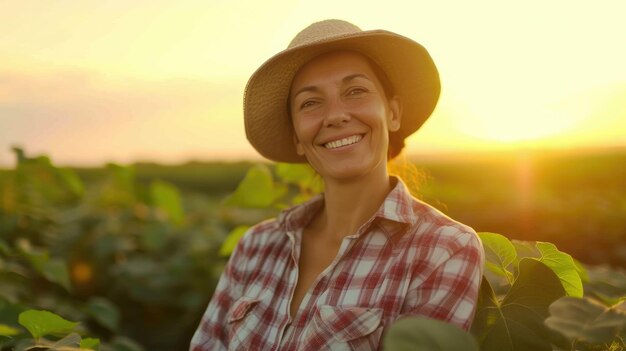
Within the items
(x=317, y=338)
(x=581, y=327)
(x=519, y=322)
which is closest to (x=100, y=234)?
(x=317, y=338)

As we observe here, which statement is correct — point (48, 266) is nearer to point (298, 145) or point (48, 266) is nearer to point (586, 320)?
point (298, 145)

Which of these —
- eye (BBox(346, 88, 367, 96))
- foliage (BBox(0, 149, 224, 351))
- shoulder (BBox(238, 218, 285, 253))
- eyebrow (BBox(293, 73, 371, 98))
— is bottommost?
foliage (BBox(0, 149, 224, 351))

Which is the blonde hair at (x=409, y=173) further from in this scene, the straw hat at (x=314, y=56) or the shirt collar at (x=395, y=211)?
the shirt collar at (x=395, y=211)

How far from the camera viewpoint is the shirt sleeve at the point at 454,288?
1.97m

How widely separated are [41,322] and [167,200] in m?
3.07

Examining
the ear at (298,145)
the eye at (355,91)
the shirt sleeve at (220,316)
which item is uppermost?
the eye at (355,91)

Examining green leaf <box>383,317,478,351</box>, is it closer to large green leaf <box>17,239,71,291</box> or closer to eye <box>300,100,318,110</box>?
eye <box>300,100,318,110</box>

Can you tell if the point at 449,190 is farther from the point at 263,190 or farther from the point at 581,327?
the point at 581,327

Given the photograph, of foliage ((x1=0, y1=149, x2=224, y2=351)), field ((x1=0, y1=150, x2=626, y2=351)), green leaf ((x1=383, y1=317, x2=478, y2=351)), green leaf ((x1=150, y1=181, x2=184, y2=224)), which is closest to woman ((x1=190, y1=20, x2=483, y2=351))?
field ((x1=0, y1=150, x2=626, y2=351))

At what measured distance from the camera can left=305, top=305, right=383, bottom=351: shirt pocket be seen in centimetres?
211

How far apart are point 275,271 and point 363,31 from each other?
33.8 inches

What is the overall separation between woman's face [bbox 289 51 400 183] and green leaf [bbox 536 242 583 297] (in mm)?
690

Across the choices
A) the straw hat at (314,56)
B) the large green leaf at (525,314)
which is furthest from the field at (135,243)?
the large green leaf at (525,314)

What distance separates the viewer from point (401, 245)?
7.39 ft
